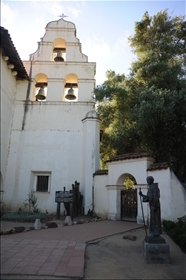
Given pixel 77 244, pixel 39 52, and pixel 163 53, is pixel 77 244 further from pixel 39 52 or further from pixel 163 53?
pixel 163 53

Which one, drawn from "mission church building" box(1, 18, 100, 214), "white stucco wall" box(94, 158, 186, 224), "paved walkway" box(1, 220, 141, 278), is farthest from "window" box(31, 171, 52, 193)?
"paved walkway" box(1, 220, 141, 278)

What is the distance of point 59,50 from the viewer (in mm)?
13852

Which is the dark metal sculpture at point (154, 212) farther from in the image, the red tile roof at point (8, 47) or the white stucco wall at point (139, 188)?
the red tile roof at point (8, 47)

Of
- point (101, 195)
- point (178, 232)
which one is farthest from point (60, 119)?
point (178, 232)

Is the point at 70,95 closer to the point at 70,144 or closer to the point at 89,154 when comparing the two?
the point at 70,144

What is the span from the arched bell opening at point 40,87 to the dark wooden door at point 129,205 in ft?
23.2

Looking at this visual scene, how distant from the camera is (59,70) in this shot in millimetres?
12977

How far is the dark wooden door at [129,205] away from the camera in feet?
34.1

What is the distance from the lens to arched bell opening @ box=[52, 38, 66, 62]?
43.1 feet

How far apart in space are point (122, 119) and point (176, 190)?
6160mm

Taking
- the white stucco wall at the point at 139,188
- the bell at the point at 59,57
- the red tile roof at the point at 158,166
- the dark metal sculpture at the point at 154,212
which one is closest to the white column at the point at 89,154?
the white stucco wall at the point at 139,188

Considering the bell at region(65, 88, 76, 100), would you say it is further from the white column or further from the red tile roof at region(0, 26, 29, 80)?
the red tile roof at region(0, 26, 29, 80)

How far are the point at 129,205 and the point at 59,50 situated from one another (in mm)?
10969

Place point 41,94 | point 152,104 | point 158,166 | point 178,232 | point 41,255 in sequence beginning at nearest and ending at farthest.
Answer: point 41,255
point 178,232
point 158,166
point 152,104
point 41,94
